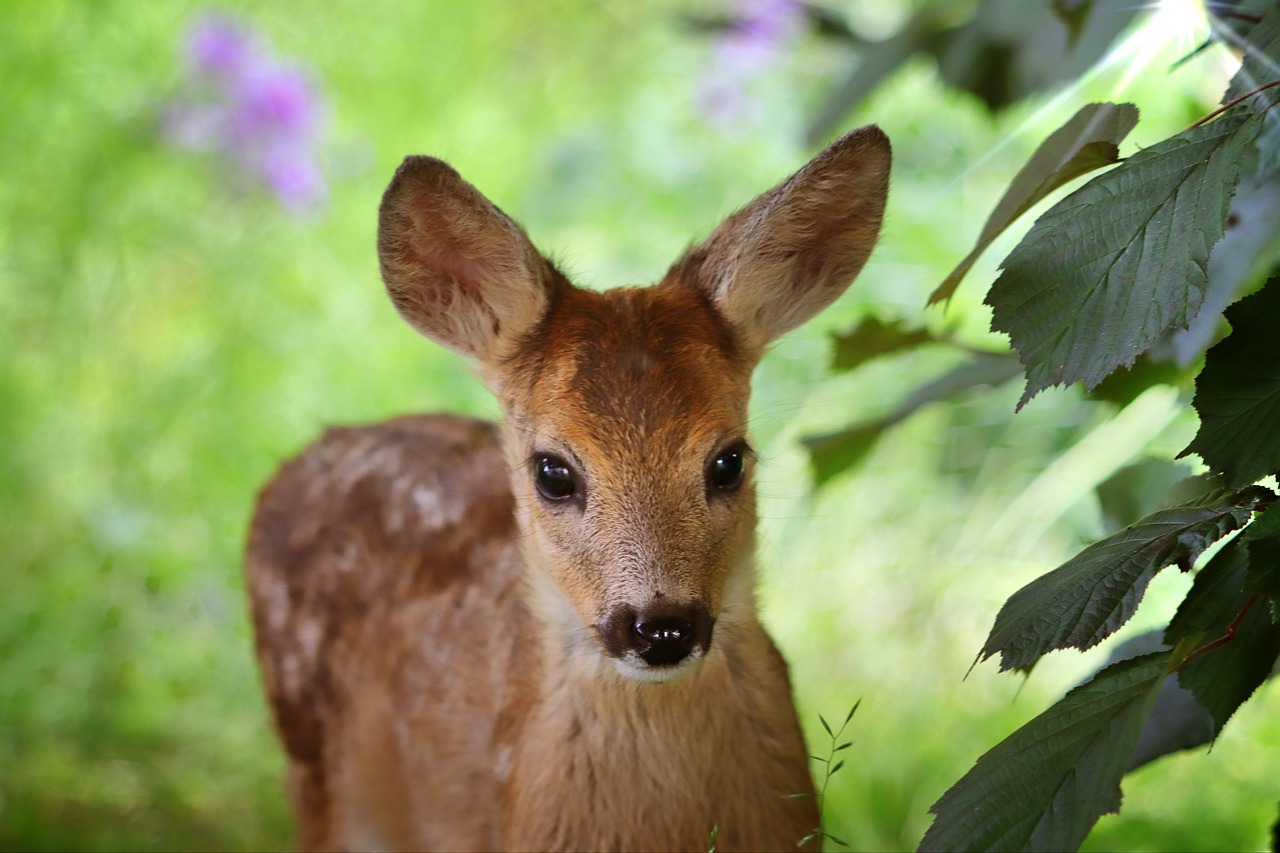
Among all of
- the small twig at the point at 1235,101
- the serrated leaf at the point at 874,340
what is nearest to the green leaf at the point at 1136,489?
the serrated leaf at the point at 874,340

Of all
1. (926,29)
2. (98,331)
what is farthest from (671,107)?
(926,29)

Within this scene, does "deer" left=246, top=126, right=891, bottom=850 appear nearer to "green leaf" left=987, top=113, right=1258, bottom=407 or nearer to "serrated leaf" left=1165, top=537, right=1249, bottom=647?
"green leaf" left=987, top=113, right=1258, bottom=407

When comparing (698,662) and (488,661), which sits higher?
(488,661)

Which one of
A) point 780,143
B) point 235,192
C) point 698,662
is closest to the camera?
point 698,662

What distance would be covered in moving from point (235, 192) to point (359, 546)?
8.36 ft

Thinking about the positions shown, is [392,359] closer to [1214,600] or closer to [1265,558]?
[1214,600]

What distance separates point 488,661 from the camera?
9.64 feet

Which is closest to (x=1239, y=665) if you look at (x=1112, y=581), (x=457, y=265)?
(x=1112, y=581)

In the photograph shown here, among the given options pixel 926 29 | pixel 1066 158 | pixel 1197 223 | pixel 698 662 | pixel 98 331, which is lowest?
pixel 698 662

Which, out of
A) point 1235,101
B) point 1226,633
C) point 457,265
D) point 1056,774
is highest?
point 457,265

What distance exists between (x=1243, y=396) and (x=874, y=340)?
929mm

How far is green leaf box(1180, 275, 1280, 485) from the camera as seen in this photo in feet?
5.07

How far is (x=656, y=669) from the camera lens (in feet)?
6.79

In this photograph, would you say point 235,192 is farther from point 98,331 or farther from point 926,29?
point 926,29
